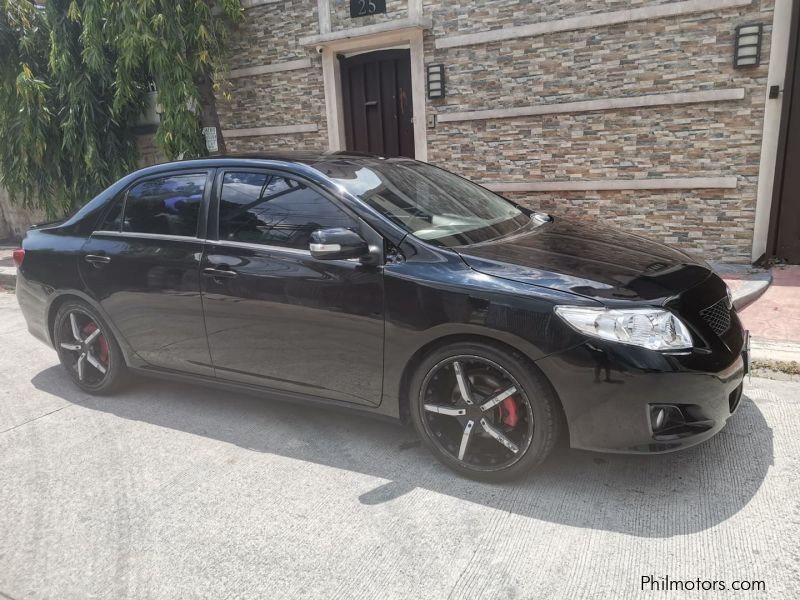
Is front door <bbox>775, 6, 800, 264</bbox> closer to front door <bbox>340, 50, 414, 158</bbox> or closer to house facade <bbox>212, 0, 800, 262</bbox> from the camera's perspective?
→ house facade <bbox>212, 0, 800, 262</bbox>

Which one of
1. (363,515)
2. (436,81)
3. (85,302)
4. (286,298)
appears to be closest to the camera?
(363,515)

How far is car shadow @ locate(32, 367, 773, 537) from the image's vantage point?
2799 millimetres

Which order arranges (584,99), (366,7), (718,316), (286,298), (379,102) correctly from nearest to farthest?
(718,316) → (286,298) → (584,99) → (366,7) → (379,102)

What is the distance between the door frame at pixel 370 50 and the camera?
28.5 ft

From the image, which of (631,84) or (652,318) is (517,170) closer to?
(631,84)

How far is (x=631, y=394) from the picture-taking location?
8.79 feet

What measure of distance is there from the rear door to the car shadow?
20.3 inches

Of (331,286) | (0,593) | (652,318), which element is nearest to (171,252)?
(331,286)

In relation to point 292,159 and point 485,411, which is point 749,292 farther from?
point 292,159

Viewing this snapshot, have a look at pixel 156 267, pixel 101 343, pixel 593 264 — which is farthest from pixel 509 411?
pixel 101 343

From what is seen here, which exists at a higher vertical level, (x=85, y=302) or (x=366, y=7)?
(x=366, y=7)

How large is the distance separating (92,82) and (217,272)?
8.36 meters

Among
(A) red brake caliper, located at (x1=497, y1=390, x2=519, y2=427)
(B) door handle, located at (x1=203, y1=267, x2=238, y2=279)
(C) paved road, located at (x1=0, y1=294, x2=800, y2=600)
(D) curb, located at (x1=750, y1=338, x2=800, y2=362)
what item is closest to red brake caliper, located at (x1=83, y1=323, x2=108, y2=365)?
(C) paved road, located at (x1=0, y1=294, x2=800, y2=600)

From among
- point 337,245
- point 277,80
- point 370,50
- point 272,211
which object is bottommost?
point 337,245
